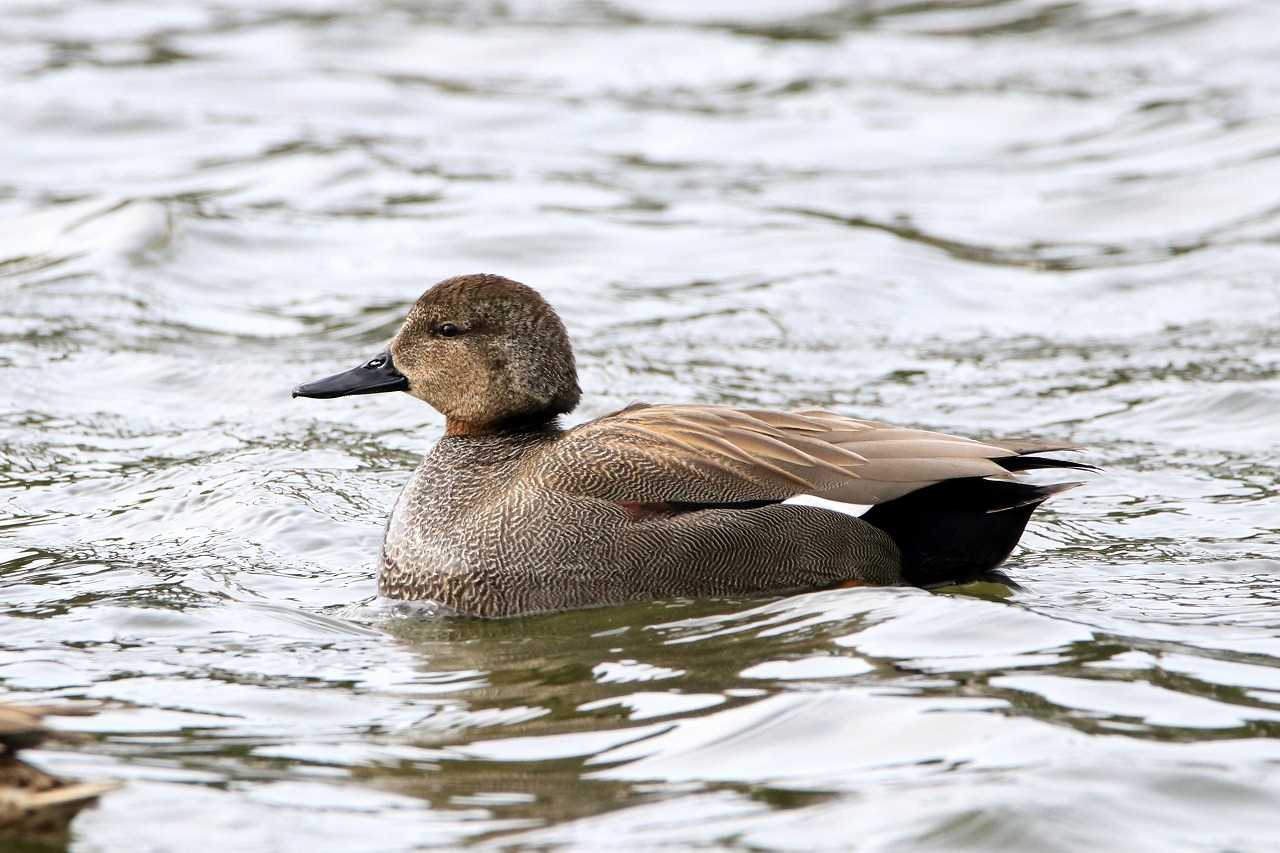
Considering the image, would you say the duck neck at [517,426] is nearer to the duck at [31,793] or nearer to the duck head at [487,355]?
the duck head at [487,355]

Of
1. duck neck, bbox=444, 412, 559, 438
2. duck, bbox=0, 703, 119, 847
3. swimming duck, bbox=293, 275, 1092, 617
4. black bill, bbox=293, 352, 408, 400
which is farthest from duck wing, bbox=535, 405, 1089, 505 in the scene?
duck, bbox=0, 703, 119, 847

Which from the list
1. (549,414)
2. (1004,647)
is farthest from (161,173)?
(1004,647)

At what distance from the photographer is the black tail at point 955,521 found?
6.74 metres

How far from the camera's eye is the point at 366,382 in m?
7.46

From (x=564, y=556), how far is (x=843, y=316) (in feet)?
16.7

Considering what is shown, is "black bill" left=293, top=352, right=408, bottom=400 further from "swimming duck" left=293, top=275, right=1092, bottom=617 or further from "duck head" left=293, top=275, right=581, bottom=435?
"swimming duck" left=293, top=275, right=1092, bottom=617

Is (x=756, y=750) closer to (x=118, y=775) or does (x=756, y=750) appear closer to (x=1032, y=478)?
(x=118, y=775)

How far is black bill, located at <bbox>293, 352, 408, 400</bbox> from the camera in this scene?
7.44 m

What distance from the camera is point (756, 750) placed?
520 cm

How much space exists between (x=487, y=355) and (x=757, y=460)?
1153mm

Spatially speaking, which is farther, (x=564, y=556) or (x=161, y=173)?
(x=161, y=173)

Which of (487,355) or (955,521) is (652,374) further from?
(955,521)

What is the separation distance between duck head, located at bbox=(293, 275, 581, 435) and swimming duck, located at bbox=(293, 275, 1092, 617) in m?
0.06

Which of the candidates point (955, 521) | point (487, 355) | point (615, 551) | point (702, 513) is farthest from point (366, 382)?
point (955, 521)
